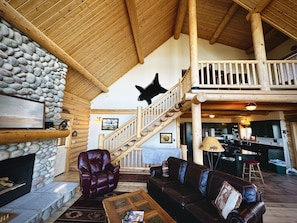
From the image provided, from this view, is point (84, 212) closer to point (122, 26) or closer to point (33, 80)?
point (33, 80)

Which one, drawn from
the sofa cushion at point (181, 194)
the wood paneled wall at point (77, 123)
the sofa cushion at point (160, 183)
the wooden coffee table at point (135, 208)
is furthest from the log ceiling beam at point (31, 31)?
the sofa cushion at point (181, 194)

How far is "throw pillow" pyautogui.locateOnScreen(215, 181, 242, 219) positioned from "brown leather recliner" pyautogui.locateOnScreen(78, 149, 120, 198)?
A: 2509 mm

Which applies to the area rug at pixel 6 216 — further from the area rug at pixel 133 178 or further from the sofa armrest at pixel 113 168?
the area rug at pixel 133 178

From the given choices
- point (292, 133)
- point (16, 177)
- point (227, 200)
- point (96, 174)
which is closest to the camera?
point (227, 200)

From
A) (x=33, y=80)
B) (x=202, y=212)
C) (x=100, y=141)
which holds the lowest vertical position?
(x=202, y=212)

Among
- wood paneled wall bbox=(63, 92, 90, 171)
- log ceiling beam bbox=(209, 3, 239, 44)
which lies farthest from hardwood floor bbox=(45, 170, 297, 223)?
log ceiling beam bbox=(209, 3, 239, 44)

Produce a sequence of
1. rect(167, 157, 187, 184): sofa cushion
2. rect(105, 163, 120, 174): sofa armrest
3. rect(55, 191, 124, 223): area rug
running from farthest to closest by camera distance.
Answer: rect(105, 163, 120, 174): sofa armrest, rect(167, 157, 187, 184): sofa cushion, rect(55, 191, 124, 223): area rug

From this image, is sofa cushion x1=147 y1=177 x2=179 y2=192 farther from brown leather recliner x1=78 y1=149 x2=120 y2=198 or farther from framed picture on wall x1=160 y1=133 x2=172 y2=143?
framed picture on wall x1=160 y1=133 x2=172 y2=143

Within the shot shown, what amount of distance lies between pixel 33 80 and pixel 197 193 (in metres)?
3.97

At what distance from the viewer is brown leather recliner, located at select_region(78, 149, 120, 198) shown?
10.7ft

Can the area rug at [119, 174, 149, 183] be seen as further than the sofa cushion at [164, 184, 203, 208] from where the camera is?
→ Yes

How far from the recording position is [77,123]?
593cm

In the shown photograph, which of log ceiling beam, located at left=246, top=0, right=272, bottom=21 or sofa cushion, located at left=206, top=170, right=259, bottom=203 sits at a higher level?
log ceiling beam, located at left=246, top=0, right=272, bottom=21

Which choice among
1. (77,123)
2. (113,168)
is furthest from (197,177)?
(77,123)
